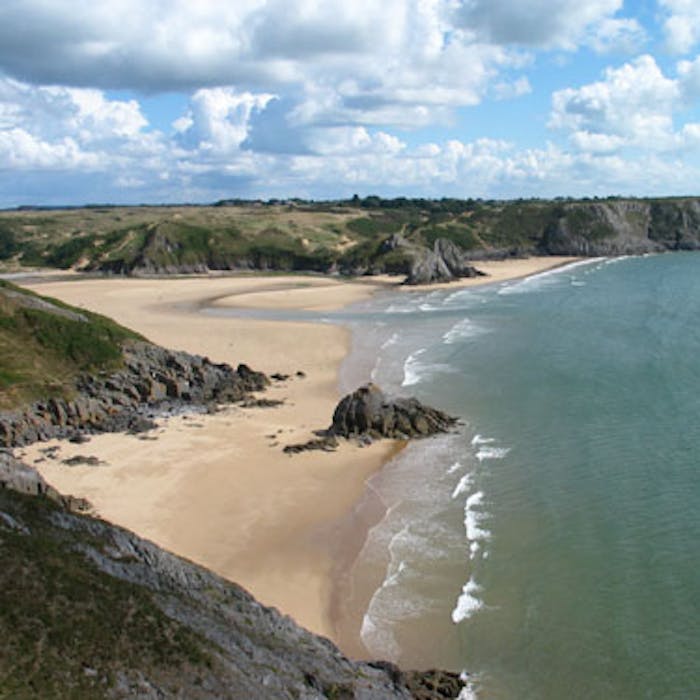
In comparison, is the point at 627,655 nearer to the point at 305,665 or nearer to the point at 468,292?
the point at 305,665

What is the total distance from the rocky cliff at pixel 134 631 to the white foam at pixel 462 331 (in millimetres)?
44414

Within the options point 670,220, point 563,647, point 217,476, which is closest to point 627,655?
point 563,647

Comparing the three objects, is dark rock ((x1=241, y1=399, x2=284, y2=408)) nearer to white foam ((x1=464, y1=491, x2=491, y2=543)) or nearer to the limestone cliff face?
white foam ((x1=464, y1=491, x2=491, y2=543))

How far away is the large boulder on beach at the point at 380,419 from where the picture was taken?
35750mm

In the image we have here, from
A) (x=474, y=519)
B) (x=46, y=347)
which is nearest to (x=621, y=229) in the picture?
(x=46, y=347)

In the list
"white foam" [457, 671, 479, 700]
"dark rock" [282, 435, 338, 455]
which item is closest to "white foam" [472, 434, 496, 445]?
"dark rock" [282, 435, 338, 455]

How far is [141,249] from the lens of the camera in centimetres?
14188

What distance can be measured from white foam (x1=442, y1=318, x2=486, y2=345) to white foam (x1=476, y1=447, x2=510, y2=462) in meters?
26.5

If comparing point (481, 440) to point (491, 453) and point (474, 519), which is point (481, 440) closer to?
point (491, 453)

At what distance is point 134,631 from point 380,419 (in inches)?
897

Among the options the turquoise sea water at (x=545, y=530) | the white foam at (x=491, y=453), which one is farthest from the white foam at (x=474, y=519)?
the white foam at (x=491, y=453)

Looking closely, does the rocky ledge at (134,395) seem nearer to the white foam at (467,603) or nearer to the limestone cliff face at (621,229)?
the white foam at (467,603)

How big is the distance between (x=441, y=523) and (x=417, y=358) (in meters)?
28.2

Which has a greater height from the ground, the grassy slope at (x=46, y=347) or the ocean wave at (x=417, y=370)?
the grassy slope at (x=46, y=347)
